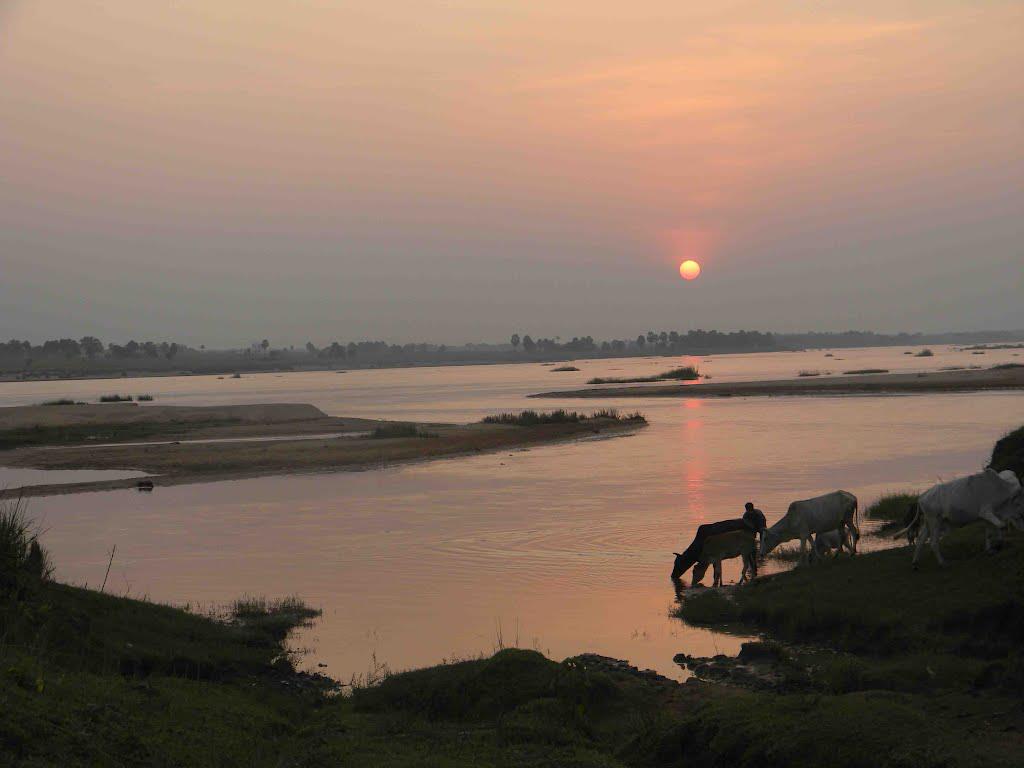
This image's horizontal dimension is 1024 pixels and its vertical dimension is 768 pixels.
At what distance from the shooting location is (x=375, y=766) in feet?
28.0

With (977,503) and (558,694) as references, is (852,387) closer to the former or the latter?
(977,503)

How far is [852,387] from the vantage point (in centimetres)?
8869

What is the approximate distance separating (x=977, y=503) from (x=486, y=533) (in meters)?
13.3

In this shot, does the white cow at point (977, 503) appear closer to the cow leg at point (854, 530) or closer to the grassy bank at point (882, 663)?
the grassy bank at point (882, 663)

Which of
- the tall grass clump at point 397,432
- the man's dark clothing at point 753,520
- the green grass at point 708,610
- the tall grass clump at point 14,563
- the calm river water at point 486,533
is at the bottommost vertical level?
the calm river water at point 486,533

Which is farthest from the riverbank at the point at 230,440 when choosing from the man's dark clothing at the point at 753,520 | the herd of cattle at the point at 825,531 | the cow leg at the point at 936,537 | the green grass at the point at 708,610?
→ the cow leg at the point at 936,537

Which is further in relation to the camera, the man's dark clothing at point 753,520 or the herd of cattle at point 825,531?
the man's dark clothing at point 753,520

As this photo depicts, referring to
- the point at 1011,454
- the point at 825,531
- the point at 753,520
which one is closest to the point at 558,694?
the point at 753,520

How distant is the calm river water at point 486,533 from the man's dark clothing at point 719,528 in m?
0.66

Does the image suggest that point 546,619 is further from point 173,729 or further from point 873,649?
point 173,729

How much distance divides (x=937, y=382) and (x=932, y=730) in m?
87.2

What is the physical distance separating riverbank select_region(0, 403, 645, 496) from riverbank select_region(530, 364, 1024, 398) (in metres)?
31.6

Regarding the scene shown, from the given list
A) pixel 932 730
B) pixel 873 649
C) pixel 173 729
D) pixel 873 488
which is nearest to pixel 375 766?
pixel 173 729

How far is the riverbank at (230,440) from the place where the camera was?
41625 mm
